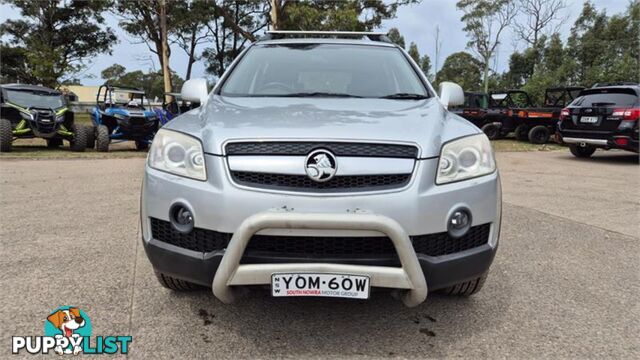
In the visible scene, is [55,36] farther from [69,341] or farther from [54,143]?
[69,341]

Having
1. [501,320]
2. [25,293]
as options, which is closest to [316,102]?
[501,320]

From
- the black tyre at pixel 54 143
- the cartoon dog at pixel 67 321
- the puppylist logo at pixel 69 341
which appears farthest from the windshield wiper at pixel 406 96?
the black tyre at pixel 54 143

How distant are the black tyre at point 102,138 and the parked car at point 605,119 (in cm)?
1102

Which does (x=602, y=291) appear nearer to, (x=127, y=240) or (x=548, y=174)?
(x=127, y=240)

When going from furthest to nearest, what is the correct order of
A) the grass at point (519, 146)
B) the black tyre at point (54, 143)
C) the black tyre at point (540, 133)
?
the black tyre at point (540, 133) < the grass at point (519, 146) < the black tyre at point (54, 143)

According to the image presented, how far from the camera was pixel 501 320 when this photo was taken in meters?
2.60

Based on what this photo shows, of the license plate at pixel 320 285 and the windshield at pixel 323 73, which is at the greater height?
the windshield at pixel 323 73

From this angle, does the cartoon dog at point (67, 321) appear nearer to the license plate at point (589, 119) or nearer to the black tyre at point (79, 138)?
the license plate at point (589, 119)

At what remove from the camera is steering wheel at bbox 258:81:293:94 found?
303 cm

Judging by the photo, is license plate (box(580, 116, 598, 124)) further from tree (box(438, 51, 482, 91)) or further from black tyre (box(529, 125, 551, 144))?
tree (box(438, 51, 482, 91))

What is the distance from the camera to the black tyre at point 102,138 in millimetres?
12094

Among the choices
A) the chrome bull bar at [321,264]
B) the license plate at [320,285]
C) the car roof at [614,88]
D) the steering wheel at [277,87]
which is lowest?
the license plate at [320,285]

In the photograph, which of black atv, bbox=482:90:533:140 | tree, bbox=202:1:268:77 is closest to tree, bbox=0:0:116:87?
tree, bbox=202:1:268:77

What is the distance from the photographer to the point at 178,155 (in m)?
2.22
